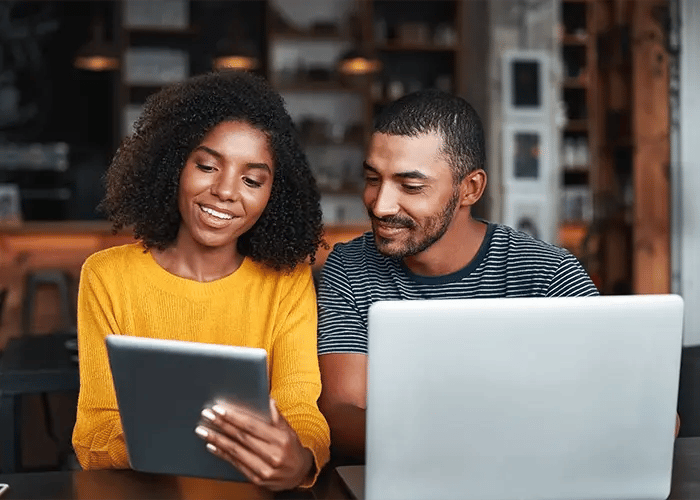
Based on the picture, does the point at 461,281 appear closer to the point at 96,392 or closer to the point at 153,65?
the point at 96,392

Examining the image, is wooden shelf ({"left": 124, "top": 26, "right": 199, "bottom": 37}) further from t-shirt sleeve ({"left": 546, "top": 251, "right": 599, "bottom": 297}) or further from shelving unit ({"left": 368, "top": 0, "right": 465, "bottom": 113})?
t-shirt sleeve ({"left": 546, "top": 251, "right": 599, "bottom": 297})

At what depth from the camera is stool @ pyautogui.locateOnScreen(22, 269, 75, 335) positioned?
5348 mm

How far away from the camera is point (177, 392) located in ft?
3.79

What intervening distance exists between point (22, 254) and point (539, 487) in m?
4.95

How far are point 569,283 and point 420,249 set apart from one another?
0.99 ft

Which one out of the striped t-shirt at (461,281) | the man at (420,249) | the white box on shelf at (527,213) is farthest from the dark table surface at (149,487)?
the white box on shelf at (527,213)

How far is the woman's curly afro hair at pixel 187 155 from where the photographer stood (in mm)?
1730

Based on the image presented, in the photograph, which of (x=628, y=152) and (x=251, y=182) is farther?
(x=628, y=152)

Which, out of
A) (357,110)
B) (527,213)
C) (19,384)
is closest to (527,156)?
(527,213)

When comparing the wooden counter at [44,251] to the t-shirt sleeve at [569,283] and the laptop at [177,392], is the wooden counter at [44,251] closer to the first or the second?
the t-shirt sleeve at [569,283]

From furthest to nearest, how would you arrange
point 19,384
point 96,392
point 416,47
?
point 416,47, point 19,384, point 96,392

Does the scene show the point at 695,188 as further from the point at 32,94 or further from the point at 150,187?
the point at 32,94

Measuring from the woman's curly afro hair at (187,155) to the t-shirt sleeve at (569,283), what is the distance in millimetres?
488

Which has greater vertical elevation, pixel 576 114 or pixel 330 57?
pixel 330 57
